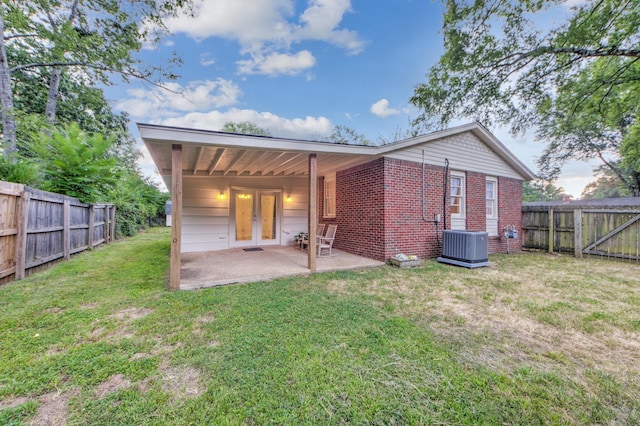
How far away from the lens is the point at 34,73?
34.5 ft

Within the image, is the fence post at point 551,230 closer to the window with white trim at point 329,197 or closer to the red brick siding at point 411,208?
the red brick siding at point 411,208

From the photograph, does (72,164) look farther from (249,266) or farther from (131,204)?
(131,204)

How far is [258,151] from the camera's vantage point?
513 cm

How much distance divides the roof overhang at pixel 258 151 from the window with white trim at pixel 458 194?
1.36 meters

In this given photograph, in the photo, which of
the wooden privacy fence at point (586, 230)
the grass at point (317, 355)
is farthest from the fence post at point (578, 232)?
the grass at point (317, 355)

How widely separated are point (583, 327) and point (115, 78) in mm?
14020

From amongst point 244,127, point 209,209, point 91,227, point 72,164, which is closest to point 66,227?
point 72,164

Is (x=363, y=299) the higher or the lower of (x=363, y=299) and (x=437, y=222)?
the lower

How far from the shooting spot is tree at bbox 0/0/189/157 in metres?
7.85

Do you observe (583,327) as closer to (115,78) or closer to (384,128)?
(115,78)

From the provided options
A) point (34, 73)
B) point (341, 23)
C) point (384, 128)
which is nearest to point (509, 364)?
point (341, 23)

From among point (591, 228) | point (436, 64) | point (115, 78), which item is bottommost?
point (591, 228)

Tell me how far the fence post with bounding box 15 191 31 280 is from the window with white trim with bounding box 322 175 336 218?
23.0ft

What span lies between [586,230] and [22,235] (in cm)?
1380
